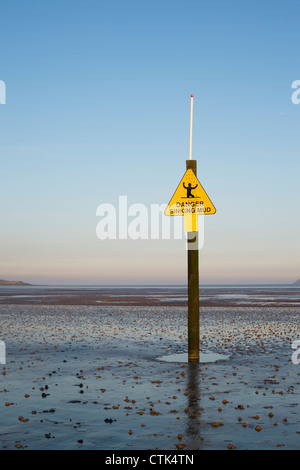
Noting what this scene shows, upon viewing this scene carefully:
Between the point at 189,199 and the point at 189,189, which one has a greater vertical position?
the point at 189,189

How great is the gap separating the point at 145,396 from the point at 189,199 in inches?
227

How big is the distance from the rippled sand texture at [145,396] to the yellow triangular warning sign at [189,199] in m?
4.39

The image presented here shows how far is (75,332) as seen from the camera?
22.7 meters

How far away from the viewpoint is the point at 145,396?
1001 cm

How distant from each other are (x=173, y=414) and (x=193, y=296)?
226 inches

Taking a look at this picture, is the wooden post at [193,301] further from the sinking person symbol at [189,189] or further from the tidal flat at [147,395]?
the sinking person symbol at [189,189]

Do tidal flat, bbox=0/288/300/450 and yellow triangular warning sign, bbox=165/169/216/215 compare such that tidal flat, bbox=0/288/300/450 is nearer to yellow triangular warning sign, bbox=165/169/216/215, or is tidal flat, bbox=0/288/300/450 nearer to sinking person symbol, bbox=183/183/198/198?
yellow triangular warning sign, bbox=165/169/216/215

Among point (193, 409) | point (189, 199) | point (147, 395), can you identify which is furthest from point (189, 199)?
point (193, 409)

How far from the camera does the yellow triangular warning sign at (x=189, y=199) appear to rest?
Result: 13.5 m

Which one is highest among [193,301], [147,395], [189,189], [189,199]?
[189,189]

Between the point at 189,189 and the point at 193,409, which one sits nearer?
the point at 193,409

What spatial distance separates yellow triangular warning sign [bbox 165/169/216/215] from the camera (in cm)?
1345

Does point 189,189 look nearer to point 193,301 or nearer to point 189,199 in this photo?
point 189,199
